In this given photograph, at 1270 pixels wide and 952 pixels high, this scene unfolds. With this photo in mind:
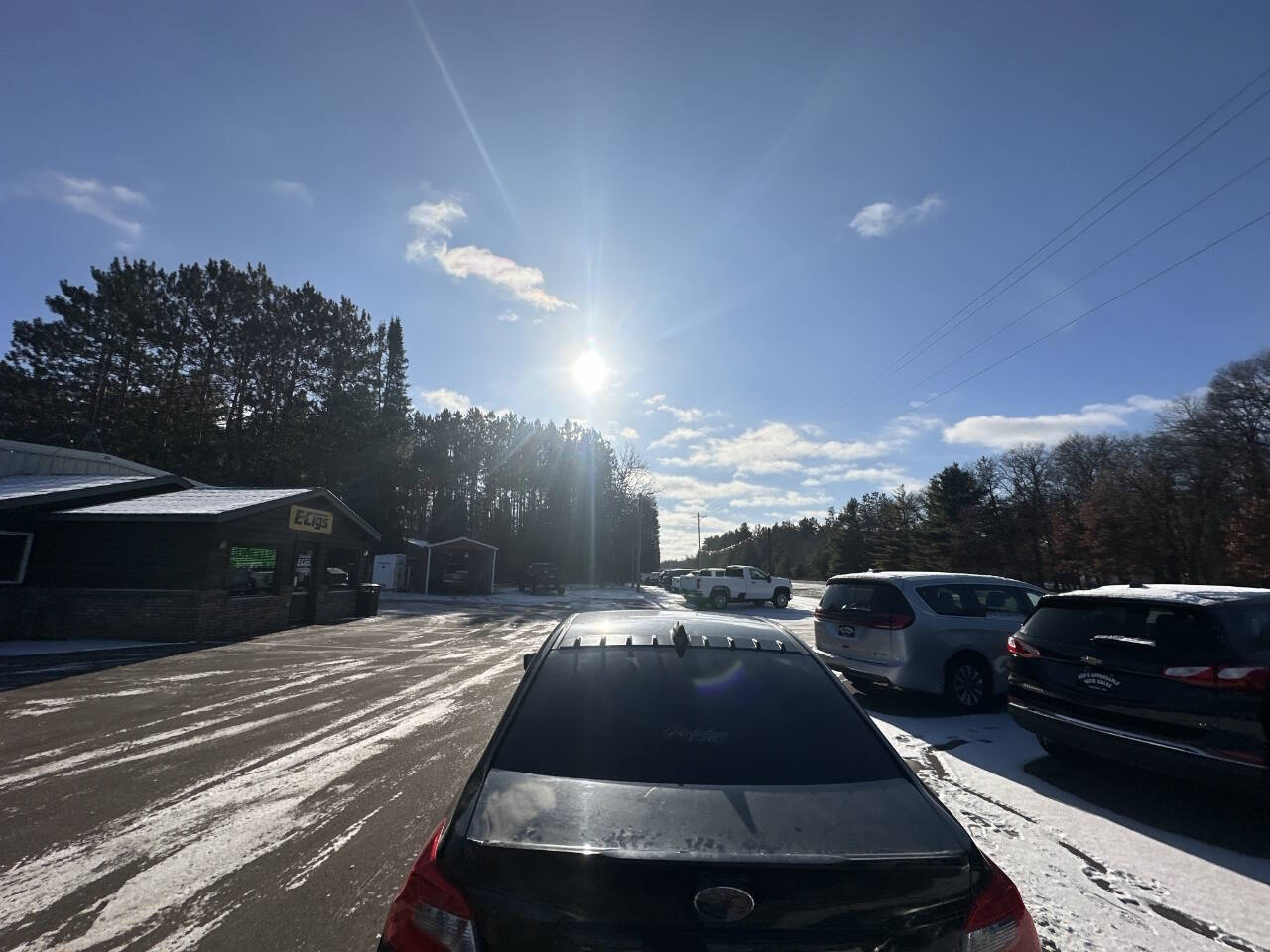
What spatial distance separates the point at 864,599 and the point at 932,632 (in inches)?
38.0

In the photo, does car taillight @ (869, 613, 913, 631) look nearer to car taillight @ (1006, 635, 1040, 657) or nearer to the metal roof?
car taillight @ (1006, 635, 1040, 657)

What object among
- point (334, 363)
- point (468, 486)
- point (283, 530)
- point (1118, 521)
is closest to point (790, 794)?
point (283, 530)

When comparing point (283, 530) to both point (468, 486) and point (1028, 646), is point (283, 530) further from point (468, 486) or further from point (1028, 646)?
point (468, 486)

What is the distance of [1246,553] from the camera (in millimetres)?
24453

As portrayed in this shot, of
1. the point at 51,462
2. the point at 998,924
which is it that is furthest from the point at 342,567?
the point at 998,924

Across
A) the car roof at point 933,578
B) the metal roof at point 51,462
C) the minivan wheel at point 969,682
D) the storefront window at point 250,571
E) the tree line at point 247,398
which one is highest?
the tree line at point 247,398

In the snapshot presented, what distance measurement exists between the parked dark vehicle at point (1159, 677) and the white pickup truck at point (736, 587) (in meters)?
22.1

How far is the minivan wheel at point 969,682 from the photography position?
7.47m

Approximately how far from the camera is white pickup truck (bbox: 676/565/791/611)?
27453mm

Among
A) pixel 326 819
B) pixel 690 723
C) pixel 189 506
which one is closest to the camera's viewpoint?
pixel 690 723

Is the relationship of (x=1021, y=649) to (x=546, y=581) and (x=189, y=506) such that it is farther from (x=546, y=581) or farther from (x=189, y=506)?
(x=546, y=581)

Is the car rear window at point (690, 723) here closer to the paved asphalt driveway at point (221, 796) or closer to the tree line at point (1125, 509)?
the paved asphalt driveway at point (221, 796)

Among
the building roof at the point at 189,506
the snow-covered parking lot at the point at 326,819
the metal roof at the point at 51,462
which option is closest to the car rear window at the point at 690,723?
the snow-covered parking lot at the point at 326,819

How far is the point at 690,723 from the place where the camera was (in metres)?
2.32
